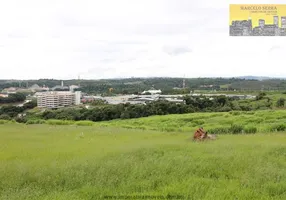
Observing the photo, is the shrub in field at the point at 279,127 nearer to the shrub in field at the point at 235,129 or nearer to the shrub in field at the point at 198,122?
the shrub in field at the point at 235,129

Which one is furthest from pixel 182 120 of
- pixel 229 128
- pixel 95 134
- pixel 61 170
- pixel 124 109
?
pixel 61 170

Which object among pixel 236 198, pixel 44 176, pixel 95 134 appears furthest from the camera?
pixel 95 134

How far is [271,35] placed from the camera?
18.8m

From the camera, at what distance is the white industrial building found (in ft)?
288

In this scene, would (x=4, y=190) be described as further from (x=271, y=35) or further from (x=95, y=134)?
(x=271, y=35)

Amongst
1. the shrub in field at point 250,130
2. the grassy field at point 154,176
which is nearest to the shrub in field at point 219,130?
the shrub in field at point 250,130

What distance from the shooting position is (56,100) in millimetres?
92500

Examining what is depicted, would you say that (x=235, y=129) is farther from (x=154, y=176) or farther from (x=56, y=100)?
(x=56, y=100)

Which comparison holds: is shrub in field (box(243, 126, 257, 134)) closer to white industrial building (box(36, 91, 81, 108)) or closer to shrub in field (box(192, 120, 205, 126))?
shrub in field (box(192, 120, 205, 126))

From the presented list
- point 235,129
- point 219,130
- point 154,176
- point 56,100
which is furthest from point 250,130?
point 56,100

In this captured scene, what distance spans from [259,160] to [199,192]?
3718mm

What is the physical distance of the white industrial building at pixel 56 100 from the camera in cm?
8771

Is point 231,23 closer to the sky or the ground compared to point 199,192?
closer to the sky

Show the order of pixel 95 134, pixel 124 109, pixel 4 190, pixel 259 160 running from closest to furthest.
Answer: pixel 4 190, pixel 259 160, pixel 95 134, pixel 124 109
